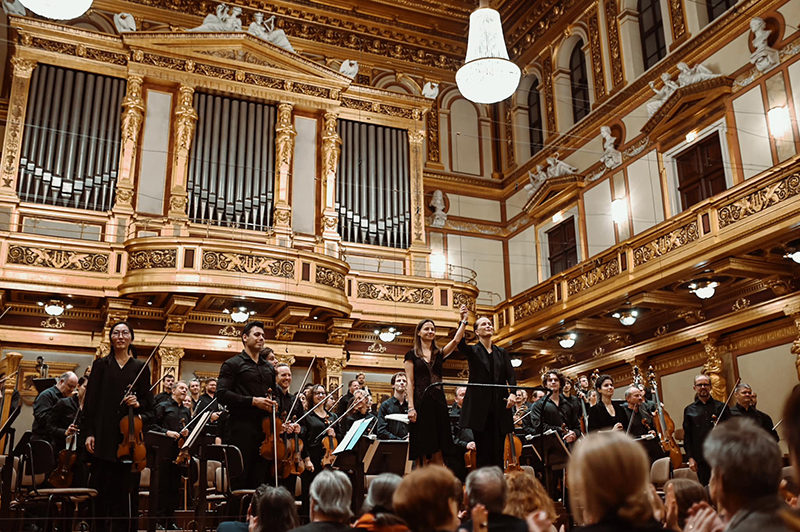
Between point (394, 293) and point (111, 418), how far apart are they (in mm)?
9202

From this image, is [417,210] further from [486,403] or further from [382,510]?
[382,510]

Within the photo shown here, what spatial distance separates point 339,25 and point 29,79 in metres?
6.86

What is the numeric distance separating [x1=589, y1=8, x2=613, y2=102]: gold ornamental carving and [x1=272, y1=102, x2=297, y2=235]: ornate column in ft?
20.3

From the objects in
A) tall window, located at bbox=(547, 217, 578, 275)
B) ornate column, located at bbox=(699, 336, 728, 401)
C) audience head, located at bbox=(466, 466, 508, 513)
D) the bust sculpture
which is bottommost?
audience head, located at bbox=(466, 466, 508, 513)

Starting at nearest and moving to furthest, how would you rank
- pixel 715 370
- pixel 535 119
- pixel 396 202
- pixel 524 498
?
pixel 524 498
pixel 715 370
pixel 396 202
pixel 535 119

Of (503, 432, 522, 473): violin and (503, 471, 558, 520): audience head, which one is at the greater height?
(503, 432, 522, 473): violin

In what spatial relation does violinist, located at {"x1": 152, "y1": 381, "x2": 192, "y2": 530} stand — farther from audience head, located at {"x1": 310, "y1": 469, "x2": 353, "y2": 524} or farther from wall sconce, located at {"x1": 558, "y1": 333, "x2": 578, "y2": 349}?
wall sconce, located at {"x1": 558, "y1": 333, "x2": 578, "y2": 349}

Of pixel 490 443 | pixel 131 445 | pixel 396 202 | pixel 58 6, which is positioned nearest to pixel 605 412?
pixel 490 443

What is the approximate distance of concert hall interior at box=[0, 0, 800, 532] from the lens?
436 inches

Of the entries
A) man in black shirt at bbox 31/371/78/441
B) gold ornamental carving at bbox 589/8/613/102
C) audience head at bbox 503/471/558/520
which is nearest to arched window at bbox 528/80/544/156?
gold ornamental carving at bbox 589/8/613/102

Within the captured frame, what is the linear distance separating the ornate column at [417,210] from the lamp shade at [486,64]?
7.78 m

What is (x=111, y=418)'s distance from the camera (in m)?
5.18

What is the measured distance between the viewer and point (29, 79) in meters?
13.7

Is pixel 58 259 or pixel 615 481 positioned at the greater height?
pixel 58 259
